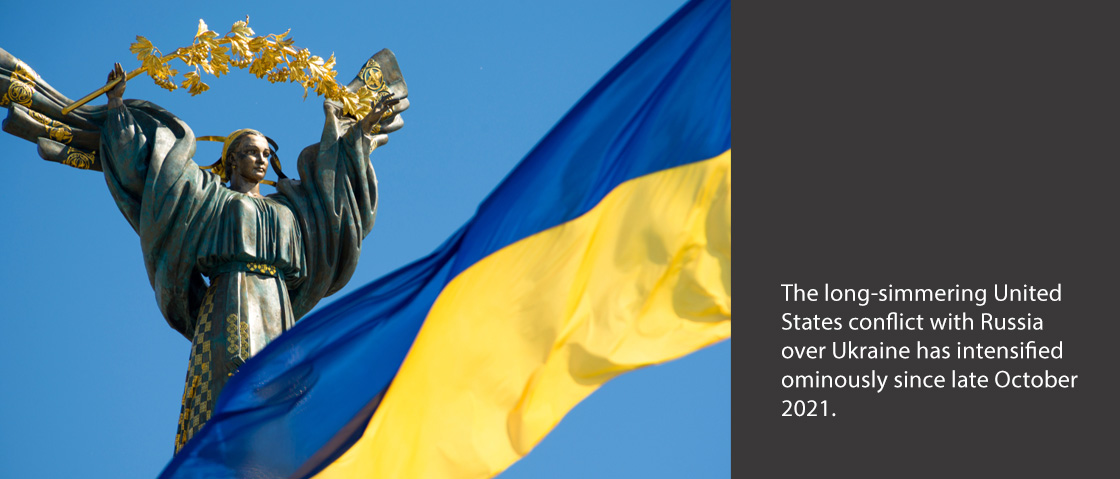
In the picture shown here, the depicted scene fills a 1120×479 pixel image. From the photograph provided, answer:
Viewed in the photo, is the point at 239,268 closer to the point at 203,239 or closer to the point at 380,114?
the point at 203,239

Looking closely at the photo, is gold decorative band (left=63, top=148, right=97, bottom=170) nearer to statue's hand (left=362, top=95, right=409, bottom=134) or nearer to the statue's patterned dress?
the statue's patterned dress

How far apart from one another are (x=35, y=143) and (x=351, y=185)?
2.56 m

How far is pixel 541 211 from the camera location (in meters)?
11.8

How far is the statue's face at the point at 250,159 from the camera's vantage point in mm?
14758

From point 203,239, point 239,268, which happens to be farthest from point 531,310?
point 203,239

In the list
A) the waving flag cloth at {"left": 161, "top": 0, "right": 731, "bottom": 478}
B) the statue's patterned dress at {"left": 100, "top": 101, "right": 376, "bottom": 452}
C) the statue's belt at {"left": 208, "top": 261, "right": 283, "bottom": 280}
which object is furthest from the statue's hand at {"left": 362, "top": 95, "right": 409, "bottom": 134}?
the waving flag cloth at {"left": 161, "top": 0, "right": 731, "bottom": 478}

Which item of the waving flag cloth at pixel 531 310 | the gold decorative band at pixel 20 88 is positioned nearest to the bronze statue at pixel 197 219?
the gold decorative band at pixel 20 88

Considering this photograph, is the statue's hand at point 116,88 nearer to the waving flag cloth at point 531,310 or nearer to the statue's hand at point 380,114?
the statue's hand at point 380,114

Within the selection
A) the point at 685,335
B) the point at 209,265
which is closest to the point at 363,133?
the point at 209,265

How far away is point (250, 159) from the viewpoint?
48.4 ft

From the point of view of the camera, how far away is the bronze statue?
13891mm

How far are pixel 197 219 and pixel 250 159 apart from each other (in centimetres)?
83

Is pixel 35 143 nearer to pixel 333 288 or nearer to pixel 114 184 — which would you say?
pixel 114 184

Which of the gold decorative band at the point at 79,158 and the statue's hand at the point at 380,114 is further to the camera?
the statue's hand at the point at 380,114
